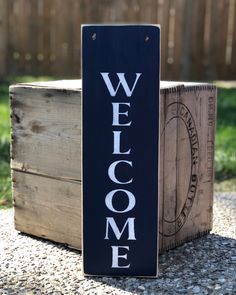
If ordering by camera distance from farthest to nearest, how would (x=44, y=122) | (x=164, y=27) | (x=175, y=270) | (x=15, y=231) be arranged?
(x=164, y=27)
(x=15, y=231)
(x=44, y=122)
(x=175, y=270)

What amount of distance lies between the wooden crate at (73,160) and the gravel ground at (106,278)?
3.2 inches

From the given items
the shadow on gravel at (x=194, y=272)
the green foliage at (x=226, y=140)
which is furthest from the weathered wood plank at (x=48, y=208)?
the green foliage at (x=226, y=140)

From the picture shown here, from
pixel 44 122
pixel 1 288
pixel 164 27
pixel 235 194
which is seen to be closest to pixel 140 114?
pixel 44 122

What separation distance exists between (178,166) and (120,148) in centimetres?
51

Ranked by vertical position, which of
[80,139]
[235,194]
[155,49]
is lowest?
[235,194]

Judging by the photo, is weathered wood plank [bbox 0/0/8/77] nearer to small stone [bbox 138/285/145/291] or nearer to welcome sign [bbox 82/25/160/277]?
welcome sign [bbox 82/25/160/277]

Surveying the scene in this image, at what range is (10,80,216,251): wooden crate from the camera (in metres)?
3.09

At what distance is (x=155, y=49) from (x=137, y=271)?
0.99m

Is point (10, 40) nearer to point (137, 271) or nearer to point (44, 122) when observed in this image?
point (44, 122)

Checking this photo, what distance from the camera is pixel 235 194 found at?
173 inches

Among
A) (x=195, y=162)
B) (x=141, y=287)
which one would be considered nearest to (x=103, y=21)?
(x=195, y=162)

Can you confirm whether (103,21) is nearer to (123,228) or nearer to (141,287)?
(123,228)

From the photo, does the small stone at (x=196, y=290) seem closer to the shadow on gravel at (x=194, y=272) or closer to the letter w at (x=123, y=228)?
the shadow on gravel at (x=194, y=272)

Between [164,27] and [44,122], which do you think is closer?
[44,122]
